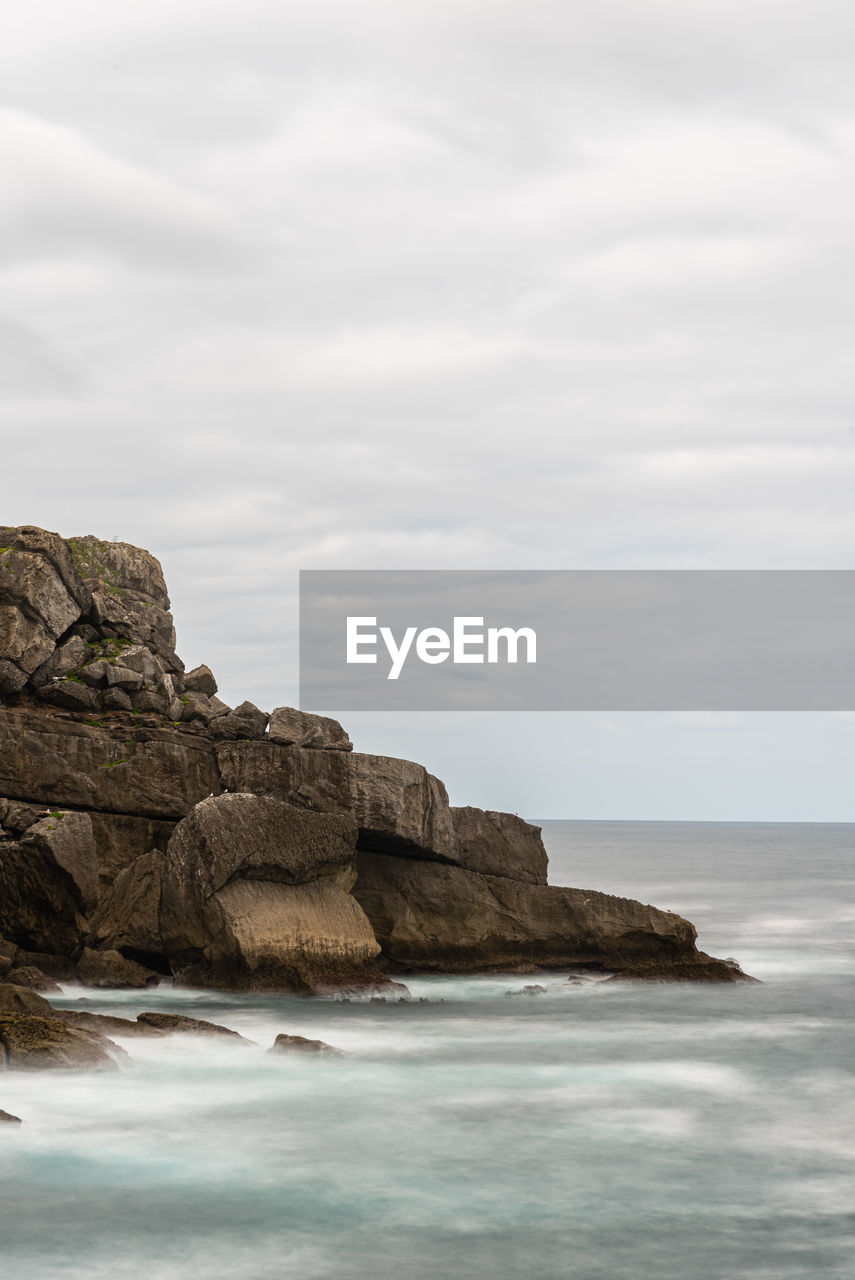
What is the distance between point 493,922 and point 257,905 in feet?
24.7

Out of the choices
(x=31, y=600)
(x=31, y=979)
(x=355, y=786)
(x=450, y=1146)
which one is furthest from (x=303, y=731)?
(x=450, y=1146)

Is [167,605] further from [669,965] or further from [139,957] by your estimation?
[669,965]

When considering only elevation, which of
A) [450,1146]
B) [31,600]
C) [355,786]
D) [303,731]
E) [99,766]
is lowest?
[450,1146]

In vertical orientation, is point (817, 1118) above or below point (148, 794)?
below

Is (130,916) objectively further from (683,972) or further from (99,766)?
(683,972)

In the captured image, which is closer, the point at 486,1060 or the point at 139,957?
the point at 486,1060

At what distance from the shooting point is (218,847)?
30.4 m

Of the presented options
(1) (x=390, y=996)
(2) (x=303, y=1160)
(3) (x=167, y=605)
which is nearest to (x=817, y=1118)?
(2) (x=303, y=1160)

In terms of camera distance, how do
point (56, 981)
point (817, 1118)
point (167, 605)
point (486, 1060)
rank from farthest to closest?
point (167, 605) → point (56, 981) → point (486, 1060) → point (817, 1118)

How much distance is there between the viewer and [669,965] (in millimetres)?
35719

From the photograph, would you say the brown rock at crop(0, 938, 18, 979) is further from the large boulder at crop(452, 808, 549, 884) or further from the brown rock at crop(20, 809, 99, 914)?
the large boulder at crop(452, 808, 549, 884)

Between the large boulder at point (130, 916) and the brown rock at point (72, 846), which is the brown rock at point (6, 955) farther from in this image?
the large boulder at point (130, 916)

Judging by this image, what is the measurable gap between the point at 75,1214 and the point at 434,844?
19.0 metres

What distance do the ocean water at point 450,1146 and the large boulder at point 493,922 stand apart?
243 cm
